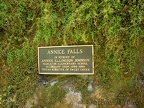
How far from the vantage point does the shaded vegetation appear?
2.63 meters

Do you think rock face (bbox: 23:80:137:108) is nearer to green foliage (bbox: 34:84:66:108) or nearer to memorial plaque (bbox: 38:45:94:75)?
green foliage (bbox: 34:84:66:108)

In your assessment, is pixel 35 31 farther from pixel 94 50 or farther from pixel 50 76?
pixel 94 50

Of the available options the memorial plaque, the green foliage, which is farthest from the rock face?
the memorial plaque

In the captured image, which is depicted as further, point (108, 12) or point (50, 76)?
point (50, 76)

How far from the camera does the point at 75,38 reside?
2.86 m

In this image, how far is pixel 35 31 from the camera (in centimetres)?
314

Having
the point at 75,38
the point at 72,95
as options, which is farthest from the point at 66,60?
the point at 72,95

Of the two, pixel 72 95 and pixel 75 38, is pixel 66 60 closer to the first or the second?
pixel 75 38

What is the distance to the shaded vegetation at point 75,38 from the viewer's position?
2.63 m

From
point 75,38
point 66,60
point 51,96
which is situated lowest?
point 51,96

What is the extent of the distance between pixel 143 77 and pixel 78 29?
0.93 metres

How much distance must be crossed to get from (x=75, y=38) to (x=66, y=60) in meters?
0.30

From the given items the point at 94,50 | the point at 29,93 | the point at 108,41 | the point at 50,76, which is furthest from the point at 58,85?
the point at 108,41

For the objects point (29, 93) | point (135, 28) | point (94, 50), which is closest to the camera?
point (135, 28)
